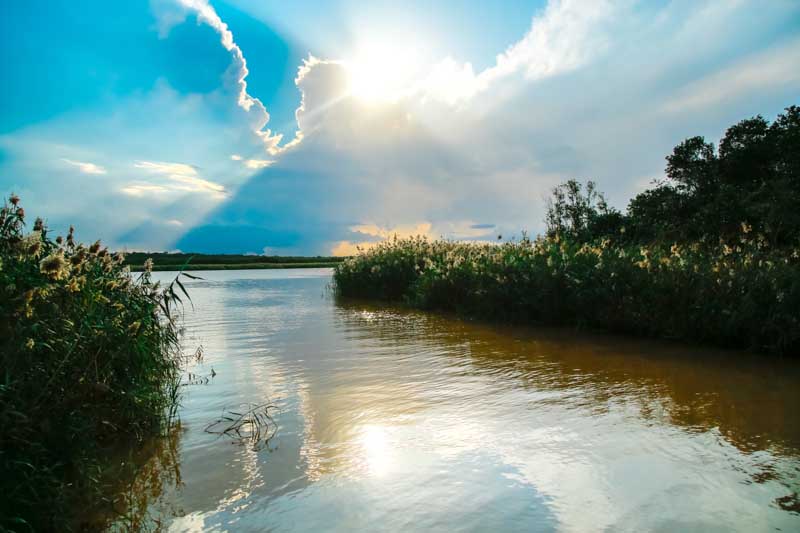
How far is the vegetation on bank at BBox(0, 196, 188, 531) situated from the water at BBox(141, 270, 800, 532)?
1.69ft

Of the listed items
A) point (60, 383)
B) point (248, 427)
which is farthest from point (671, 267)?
point (60, 383)

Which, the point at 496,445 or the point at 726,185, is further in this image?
the point at 726,185

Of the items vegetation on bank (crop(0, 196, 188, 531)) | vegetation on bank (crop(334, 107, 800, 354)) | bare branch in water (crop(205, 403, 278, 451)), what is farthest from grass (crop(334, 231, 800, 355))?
vegetation on bank (crop(0, 196, 188, 531))

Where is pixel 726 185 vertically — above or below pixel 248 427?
above

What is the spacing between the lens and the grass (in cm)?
932

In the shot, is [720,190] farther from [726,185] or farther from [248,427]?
[248,427]

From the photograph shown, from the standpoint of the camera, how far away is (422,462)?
15.2 ft

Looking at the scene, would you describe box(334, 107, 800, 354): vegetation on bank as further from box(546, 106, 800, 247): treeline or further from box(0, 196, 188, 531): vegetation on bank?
box(0, 196, 188, 531): vegetation on bank

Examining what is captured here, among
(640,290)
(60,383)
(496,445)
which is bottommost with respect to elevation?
(496,445)

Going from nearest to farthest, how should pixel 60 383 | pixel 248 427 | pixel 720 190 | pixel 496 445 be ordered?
pixel 60 383 < pixel 496 445 < pixel 248 427 < pixel 720 190

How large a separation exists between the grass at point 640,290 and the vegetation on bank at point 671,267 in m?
0.02

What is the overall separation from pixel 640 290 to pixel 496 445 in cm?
739

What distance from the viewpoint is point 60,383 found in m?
4.16

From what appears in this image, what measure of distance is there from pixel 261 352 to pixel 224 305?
10758mm
